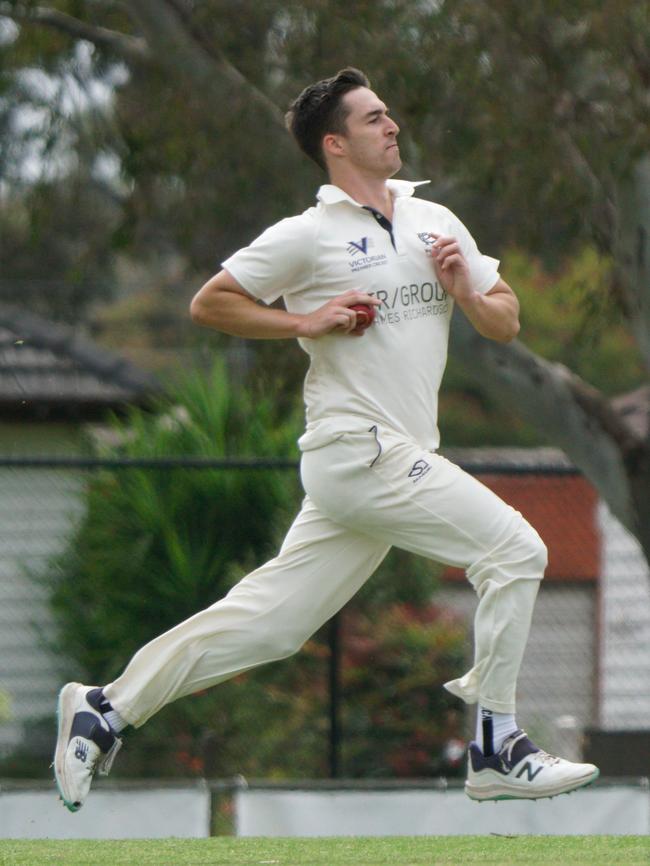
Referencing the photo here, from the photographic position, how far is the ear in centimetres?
516

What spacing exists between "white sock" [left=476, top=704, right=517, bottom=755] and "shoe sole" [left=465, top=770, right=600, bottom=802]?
11 centimetres

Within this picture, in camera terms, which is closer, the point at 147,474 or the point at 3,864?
the point at 3,864

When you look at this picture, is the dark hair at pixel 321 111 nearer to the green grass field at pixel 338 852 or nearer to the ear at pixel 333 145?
the ear at pixel 333 145

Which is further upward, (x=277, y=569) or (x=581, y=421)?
(x=581, y=421)

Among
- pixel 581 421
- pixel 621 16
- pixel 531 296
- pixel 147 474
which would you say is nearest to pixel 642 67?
pixel 621 16

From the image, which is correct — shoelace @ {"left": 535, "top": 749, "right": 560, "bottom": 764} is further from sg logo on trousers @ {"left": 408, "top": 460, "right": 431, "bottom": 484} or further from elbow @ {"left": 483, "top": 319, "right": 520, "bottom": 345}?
elbow @ {"left": 483, "top": 319, "right": 520, "bottom": 345}

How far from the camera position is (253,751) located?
9.66 meters

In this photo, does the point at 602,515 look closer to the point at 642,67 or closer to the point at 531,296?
the point at 642,67

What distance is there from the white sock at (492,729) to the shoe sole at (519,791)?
107 millimetres

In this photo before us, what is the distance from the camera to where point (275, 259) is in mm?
4945

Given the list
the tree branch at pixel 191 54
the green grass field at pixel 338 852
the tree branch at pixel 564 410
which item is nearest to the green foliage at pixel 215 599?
the tree branch at pixel 564 410

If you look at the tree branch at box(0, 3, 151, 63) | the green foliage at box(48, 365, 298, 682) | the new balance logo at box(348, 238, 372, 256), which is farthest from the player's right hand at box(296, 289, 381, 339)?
the tree branch at box(0, 3, 151, 63)

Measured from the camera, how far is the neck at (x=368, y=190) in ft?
16.7

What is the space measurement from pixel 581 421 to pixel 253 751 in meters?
2.59
